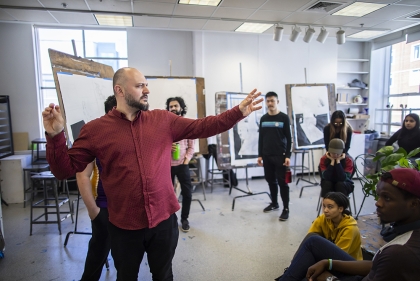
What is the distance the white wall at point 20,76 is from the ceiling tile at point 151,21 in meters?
1.92

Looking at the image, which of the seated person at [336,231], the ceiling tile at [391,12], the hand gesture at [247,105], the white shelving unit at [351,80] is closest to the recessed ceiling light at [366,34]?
the white shelving unit at [351,80]

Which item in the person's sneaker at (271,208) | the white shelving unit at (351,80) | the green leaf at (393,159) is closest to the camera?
the green leaf at (393,159)

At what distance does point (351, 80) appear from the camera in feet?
20.0

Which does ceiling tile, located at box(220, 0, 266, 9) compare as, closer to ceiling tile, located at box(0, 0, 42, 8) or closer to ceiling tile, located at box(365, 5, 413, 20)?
ceiling tile, located at box(365, 5, 413, 20)

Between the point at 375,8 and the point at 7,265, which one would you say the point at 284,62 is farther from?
the point at 7,265

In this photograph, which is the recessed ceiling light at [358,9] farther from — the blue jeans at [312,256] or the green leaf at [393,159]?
the blue jeans at [312,256]

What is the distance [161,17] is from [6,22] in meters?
2.67

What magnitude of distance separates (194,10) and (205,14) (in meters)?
0.23

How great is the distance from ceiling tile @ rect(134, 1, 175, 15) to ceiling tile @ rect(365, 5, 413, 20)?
123 inches

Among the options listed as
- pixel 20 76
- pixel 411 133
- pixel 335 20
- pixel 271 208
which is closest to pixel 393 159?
pixel 271 208

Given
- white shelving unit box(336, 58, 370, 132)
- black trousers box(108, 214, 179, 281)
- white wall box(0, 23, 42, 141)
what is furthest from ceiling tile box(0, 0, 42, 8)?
white shelving unit box(336, 58, 370, 132)

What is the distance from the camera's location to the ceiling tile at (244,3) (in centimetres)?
360

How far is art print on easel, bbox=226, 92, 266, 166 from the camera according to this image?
3.98m

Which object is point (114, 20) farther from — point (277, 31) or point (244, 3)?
point (277, 31)
